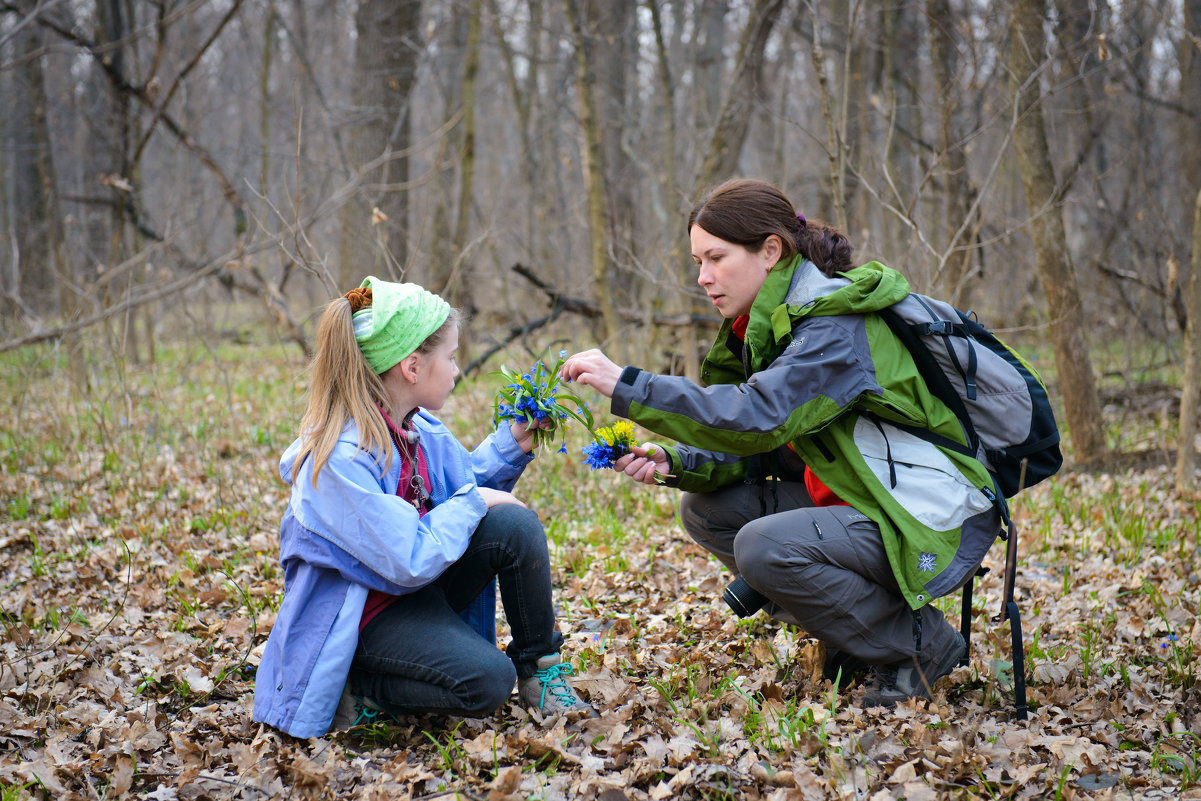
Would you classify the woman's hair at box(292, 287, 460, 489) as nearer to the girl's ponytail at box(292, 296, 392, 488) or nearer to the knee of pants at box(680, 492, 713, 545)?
the girl's ponytail at box(292, 296, 392, 488)

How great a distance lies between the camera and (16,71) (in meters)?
13.4

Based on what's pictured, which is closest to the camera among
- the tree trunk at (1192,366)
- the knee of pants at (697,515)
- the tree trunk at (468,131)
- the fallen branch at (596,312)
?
the knee of pants at (697,515)

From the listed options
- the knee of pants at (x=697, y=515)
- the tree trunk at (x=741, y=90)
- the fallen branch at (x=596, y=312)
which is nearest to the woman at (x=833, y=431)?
the knee of pants at (x=697, y=515)

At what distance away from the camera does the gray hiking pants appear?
2688mm

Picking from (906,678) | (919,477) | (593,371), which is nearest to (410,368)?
(593,371)

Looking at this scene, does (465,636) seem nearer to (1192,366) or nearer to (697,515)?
(697,515)

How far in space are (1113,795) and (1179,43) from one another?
29.3ft

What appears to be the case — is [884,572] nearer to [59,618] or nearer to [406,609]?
[406,609]

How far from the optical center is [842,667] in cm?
300

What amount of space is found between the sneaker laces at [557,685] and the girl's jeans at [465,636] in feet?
0.20

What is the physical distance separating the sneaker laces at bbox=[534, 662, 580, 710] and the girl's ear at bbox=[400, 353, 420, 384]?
39.9 inches

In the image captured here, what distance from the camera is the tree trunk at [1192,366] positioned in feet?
15.4

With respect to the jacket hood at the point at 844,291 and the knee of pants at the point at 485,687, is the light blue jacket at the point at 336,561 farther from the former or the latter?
the jacket hood at the point at 844,291

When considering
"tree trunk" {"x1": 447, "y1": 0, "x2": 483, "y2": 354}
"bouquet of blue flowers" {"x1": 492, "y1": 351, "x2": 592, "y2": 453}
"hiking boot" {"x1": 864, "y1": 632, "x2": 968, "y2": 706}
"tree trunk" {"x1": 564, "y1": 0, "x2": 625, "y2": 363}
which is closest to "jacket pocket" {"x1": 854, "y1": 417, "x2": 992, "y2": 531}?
"hiking boot" {"x1": 864, "y1": 632, "x2": 968, "y2": 706}
